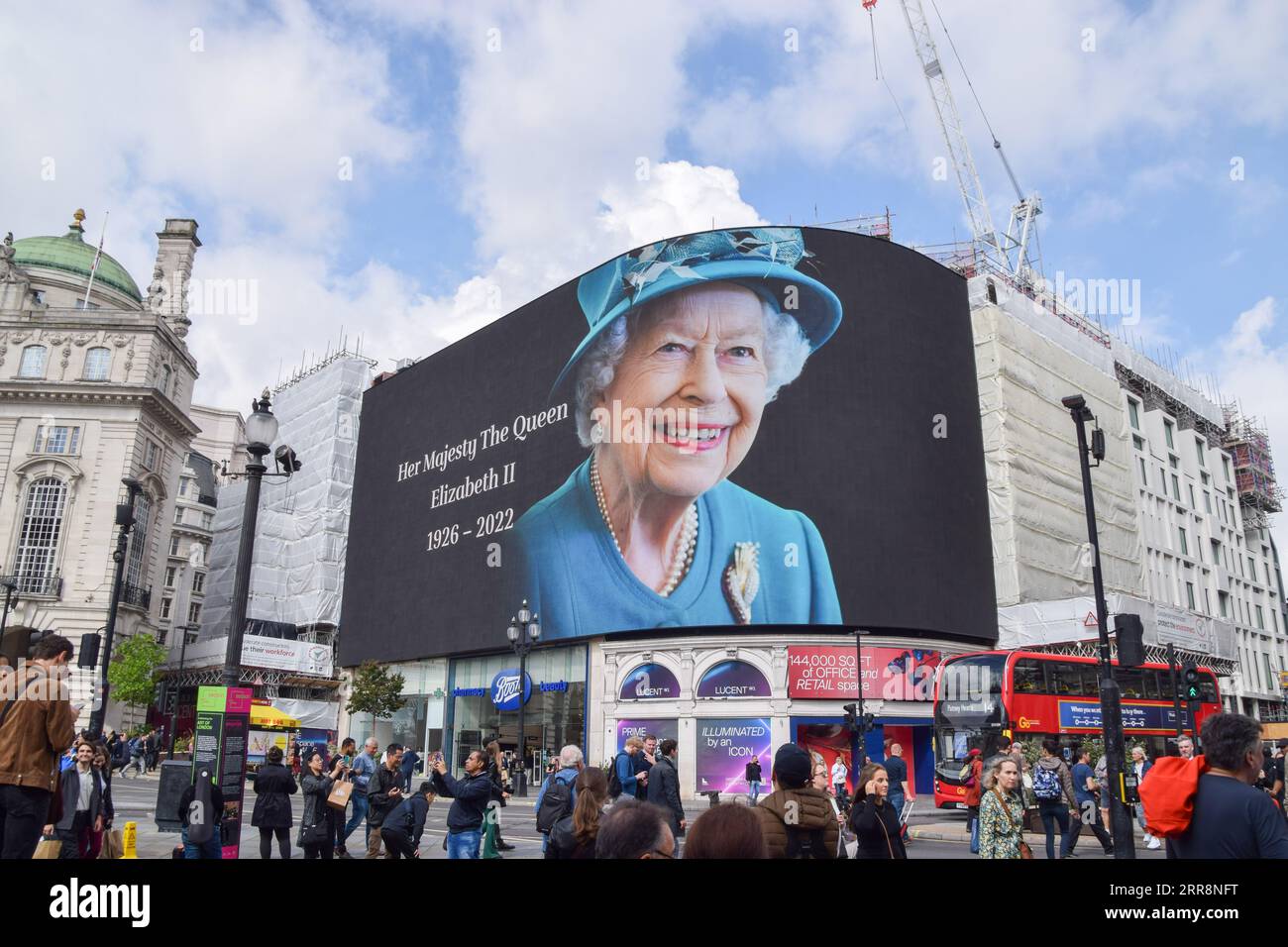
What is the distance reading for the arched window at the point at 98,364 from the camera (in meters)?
53.4

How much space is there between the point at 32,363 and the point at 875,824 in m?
59.9

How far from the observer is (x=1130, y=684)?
2903 cm

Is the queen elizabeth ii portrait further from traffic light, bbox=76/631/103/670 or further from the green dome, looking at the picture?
the green dome

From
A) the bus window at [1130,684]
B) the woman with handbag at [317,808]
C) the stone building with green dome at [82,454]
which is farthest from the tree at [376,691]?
the woman with handbag at [317,808]

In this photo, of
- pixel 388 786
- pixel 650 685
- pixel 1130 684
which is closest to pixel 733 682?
pixel 650 685

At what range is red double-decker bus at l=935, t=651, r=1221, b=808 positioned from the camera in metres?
26.6

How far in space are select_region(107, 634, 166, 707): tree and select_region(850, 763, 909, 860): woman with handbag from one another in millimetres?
48914

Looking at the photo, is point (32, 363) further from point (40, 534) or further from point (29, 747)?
point (29, 747)

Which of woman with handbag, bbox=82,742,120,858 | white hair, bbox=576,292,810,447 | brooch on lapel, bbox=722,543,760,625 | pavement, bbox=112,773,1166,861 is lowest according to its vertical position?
pavement, bbox=112,773,1166,861

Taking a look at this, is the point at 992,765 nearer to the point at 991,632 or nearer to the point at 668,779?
the point at 668,779

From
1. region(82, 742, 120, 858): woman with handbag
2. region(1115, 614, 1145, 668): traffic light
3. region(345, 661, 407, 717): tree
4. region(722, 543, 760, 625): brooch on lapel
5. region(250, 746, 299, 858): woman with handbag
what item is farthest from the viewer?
region(345, 661, 407, 717): tree

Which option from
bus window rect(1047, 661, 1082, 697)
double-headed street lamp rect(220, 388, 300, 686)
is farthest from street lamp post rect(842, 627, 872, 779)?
double-headed street lamp rect(220, 388, 300, 686)
